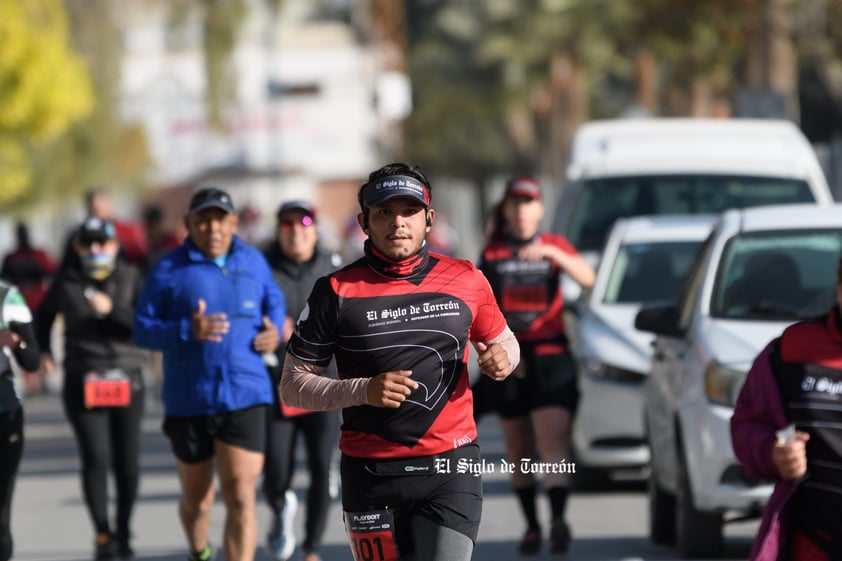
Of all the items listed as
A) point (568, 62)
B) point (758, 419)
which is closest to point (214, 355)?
point (758, 419)

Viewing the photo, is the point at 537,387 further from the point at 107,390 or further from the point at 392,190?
the point at 392,190

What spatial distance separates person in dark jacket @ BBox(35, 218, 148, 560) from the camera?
1148cm

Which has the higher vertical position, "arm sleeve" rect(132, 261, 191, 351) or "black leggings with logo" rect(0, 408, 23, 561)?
"arm sleeve" rect(132, 261, 191, 351)

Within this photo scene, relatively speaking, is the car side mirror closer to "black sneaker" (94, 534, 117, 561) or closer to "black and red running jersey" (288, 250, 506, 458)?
"black sneaker" (94, 534, 117, 561)

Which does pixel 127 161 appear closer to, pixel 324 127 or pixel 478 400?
pixel 324 127

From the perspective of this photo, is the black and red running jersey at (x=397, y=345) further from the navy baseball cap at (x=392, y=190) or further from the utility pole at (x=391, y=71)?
the utility pole at (x=391, y=71)

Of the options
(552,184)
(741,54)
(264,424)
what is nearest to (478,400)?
(264,424)

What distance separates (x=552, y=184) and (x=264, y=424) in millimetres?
39437

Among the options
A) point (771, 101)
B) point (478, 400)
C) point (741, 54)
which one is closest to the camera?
point (478, 400)

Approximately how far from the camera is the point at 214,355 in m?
9.35

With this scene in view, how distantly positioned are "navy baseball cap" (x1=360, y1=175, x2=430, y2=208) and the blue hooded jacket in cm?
303

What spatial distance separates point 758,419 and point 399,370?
114cm

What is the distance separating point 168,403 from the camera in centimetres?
948

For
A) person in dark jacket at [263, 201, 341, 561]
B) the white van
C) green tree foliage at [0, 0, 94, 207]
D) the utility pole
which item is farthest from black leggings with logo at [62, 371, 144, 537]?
the utility pole
